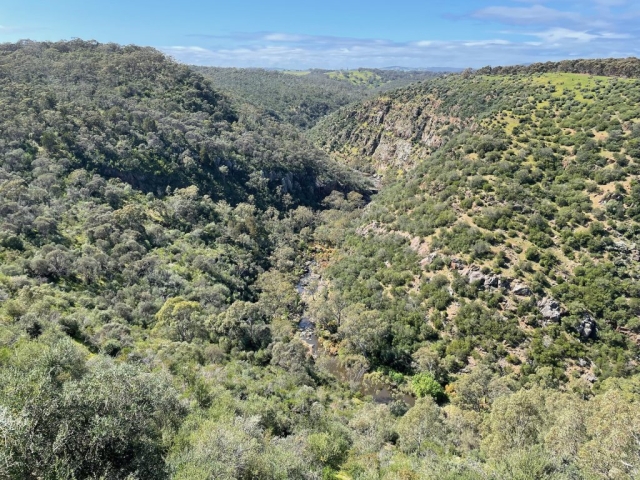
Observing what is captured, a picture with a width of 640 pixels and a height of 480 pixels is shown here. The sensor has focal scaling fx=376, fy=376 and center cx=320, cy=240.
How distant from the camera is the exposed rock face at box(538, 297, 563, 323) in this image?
1859 inches

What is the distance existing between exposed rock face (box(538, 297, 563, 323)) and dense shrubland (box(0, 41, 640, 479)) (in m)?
0.21

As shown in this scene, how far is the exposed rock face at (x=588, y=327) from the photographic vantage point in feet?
149

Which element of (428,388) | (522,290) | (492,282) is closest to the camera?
(428,388)

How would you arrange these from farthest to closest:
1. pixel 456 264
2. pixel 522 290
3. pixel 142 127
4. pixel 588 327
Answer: pixel 142 127, pixel 456 264, pixel 522 290, pixel 588 327

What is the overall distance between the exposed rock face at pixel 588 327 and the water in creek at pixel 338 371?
22.0m

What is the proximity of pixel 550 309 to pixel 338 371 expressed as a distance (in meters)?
28.7

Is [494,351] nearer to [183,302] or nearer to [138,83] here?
[183,302]

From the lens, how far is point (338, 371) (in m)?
52.5

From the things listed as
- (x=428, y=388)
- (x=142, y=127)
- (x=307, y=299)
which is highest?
(x=142, y=127)

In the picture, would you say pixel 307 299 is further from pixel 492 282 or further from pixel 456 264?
pixel 492 282

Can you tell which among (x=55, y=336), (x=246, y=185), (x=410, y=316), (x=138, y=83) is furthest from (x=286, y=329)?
(x=138, y=83)

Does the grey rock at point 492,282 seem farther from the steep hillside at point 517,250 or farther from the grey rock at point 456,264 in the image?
the grey rock at point 456,264

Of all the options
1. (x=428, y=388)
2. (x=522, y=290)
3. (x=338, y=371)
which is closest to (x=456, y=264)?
(x=522, y=290)

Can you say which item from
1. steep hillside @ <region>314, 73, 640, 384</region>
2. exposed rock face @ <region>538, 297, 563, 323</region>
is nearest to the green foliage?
steep hillside @ <region>314, 73, 640, 384</region>
